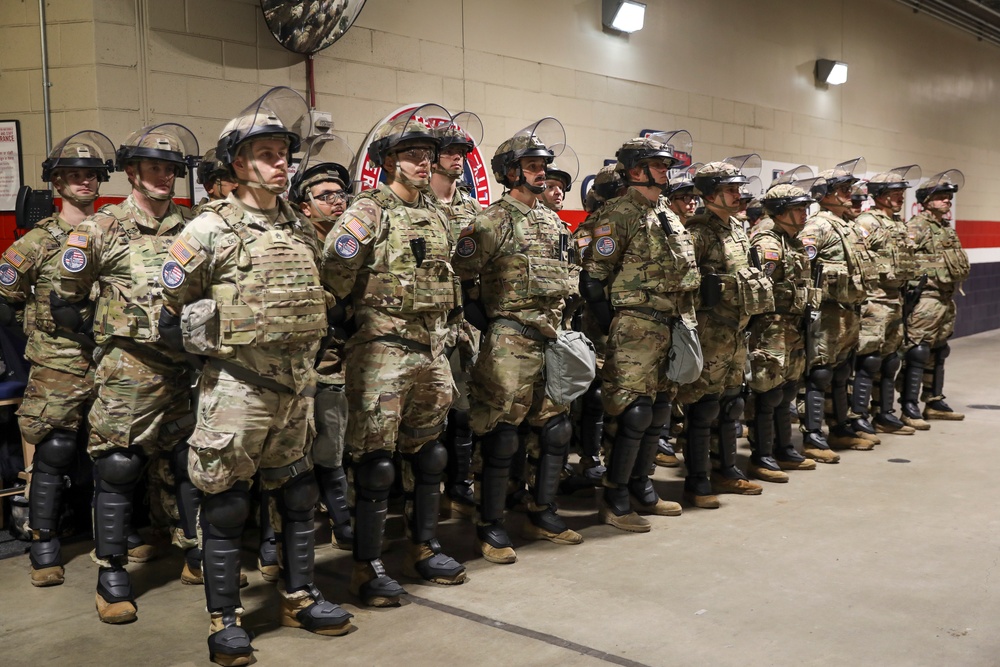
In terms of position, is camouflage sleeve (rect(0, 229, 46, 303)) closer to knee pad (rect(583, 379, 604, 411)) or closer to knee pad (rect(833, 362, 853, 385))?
knee pad (rect(583, 379, 604, 411))

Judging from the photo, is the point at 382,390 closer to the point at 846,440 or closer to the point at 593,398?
the point at 593,398

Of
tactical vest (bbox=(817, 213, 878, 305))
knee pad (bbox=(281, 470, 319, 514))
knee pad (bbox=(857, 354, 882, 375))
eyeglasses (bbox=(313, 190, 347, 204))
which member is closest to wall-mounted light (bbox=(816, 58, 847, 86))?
knee pad (bbox=(857, 354, 882, 375))

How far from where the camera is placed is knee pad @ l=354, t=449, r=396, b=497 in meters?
3.46

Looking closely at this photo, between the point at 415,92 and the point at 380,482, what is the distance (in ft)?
10.7

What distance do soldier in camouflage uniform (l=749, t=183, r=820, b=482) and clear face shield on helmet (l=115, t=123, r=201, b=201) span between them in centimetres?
306

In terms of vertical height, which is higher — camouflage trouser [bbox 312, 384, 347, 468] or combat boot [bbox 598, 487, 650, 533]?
camouflage trouser [bbox 312, 384, 347, 468]

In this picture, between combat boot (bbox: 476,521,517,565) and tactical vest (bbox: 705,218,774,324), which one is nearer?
combat boot (bbox: 476,521,517,565)

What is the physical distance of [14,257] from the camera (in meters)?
4.03

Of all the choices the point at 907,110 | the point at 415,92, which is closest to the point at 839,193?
the point at 415,92

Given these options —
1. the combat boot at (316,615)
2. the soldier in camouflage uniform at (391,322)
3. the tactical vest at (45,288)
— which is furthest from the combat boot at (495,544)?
the tactical vest at (45,288)

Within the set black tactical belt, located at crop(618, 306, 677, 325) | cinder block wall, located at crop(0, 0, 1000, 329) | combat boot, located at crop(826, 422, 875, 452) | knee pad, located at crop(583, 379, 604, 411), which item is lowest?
combat boot, located at crop(826, 422, 875, 452)

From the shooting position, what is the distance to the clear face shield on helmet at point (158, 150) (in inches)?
142

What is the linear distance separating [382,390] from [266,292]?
65 centimetres

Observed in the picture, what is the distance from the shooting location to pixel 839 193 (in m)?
6.03
